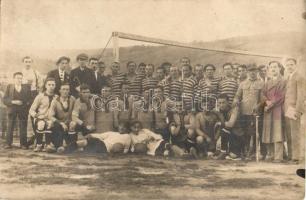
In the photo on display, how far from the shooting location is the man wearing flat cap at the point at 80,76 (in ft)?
12.8

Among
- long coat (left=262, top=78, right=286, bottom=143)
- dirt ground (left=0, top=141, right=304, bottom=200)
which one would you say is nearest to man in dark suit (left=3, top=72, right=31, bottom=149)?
dirt ground (left=0, top=141, right=304, bottom=200)

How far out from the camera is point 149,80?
3.94 m

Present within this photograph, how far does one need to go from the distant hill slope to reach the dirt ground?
87 centimetres

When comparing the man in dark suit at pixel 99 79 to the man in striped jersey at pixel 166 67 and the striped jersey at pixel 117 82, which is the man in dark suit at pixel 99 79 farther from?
the man in striped jersey at pixel 166 67

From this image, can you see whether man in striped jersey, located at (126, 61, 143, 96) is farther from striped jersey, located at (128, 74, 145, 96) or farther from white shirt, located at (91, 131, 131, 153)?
white shirt, located at (91, 131, 131, 153)

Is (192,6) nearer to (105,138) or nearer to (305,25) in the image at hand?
(305,25)

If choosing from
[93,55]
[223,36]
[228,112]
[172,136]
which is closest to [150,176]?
[172,136]

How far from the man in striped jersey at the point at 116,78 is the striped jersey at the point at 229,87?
941 mm

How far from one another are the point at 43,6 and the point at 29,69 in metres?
0.60

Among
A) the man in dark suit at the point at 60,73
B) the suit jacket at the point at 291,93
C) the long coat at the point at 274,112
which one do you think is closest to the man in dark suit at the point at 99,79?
the man in dark suit at the point at 60,73

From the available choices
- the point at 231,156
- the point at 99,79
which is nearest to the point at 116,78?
the point at 99,79

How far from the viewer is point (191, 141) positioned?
12.9 feet

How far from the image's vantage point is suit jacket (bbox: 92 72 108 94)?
3900mm

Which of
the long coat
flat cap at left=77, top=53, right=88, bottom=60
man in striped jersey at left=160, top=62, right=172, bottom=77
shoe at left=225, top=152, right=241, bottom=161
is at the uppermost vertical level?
flat cap at left=77, top=53, right=88, bottom=60
